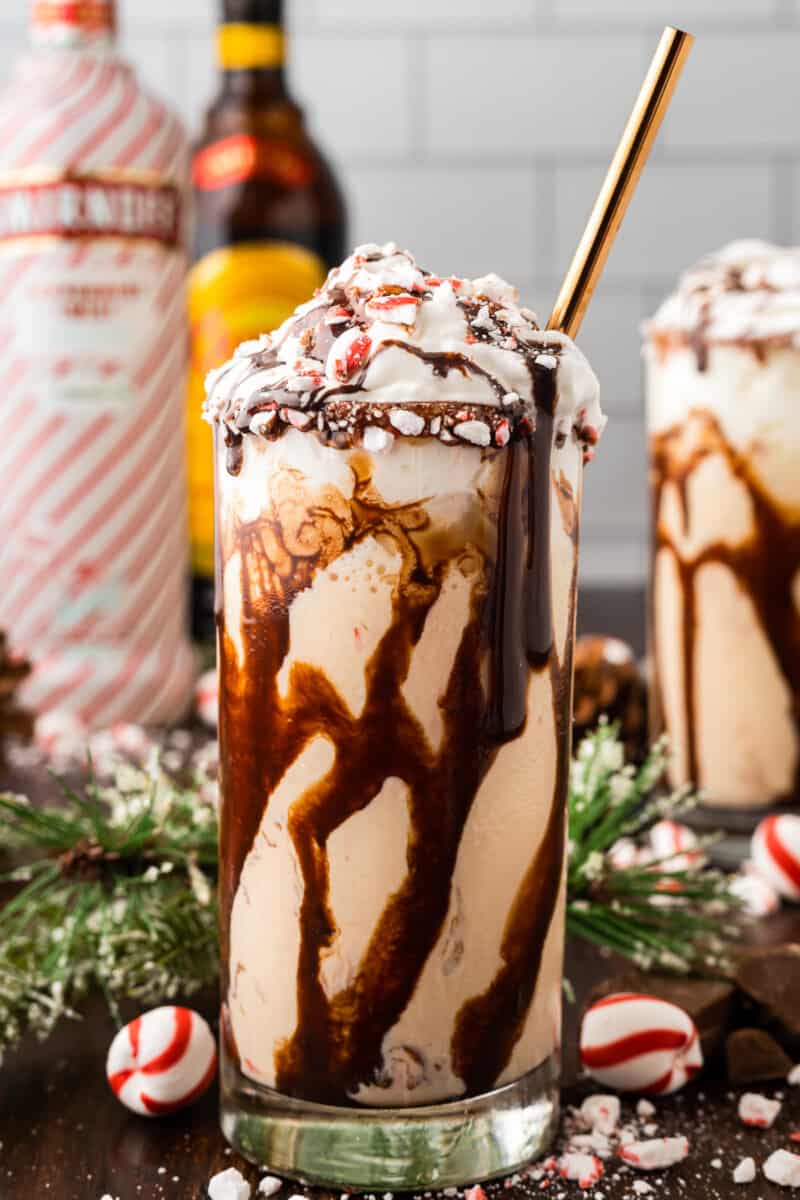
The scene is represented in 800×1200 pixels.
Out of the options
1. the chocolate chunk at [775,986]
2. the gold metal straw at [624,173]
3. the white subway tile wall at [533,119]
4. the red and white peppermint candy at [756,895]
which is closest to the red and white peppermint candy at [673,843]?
the red and white peppermint candy at [756,895]

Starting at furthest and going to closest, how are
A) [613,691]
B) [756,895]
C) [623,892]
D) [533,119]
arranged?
[533,119], [613,691], [756,895], [623,892]

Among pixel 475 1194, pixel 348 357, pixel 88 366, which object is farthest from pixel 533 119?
pixel 475 1194

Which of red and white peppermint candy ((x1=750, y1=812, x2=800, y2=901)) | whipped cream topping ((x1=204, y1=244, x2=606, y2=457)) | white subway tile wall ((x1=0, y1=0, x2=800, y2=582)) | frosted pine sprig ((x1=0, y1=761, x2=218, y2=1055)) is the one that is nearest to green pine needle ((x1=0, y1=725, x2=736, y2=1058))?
frosted pine sprig ((x1=0, y1=761, x2=218, y2=1055))

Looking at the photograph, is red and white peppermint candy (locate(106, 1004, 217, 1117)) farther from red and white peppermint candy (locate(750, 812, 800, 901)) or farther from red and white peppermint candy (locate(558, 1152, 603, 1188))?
red and white peppermint candy (locate(750, 812, 800, 901))

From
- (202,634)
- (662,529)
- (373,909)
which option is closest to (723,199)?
(202,634)

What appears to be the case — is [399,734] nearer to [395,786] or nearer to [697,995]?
[395,786]
